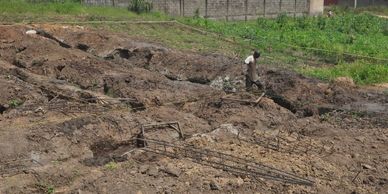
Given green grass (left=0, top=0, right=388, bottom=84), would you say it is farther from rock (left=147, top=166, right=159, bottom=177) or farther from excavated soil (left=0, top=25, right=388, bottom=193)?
rock (left=147, top=166, right=159, bottom=177)

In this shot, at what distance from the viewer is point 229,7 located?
34.1 meters

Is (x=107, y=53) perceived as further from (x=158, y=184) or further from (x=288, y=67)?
(x=158, y=184)

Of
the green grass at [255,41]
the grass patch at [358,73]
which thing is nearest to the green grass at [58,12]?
the green grass at [255,41]

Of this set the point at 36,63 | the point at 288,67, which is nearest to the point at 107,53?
the point at 36,63

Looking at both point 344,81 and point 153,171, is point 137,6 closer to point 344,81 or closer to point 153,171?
point 344,81

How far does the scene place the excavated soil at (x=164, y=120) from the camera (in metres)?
9.06

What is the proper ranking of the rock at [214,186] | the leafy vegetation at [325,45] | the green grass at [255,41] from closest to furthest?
the rock at [214,186]
the leafy vegetation at [325,45]
the green grass at [255,41]

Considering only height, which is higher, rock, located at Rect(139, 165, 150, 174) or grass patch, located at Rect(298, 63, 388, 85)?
grass patch, located at Rect(298, 63, 388, 85)

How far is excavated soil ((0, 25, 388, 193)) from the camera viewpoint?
29.7 ft

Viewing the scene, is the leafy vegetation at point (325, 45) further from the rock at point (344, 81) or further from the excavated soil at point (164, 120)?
the excavated soil at point (164, 120)

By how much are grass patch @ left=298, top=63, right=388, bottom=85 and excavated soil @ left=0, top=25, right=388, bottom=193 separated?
118 centimetres

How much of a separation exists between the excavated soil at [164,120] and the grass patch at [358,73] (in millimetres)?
1178

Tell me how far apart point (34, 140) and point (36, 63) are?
6641mm

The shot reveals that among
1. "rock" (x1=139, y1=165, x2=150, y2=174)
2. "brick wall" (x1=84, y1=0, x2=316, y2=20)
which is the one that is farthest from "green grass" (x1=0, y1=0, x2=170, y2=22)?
"rock" (x1=139, y1=165, x2=150, y2=174)
